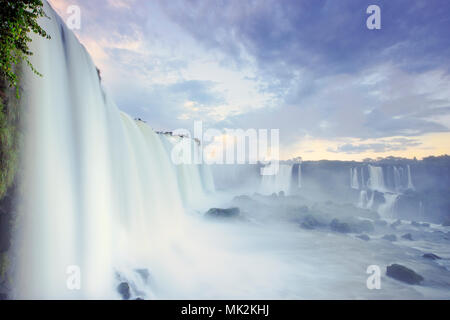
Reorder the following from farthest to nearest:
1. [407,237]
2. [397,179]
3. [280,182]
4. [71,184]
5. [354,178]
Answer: [280,182], [354,178], [397,179], [407,237], [71,184]

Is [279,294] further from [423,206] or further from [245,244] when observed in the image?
[423,206]

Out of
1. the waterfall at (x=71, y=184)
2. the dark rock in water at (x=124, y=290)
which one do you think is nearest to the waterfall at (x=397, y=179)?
the waterfall at (x=71, y=184)

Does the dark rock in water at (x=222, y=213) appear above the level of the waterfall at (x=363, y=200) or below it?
above

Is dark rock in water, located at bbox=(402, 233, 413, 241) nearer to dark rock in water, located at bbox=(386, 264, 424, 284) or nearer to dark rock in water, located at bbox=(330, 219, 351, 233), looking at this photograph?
dark rock in water, located at bbox=(330, 219, 351, 233)

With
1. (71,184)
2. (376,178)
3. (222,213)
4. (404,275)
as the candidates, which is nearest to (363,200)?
(376,178)

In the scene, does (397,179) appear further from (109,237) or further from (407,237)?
(109,237)

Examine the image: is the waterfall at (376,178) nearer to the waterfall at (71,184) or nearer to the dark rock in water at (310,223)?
the dark rock in water at (310,223)

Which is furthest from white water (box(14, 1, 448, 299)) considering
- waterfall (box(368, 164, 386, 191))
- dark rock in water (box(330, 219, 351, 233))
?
waterfall (box(368, 164, 386, 191))
